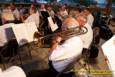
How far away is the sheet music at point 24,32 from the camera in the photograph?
3551 mm

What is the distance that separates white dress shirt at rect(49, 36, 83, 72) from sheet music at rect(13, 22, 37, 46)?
1.29 meters

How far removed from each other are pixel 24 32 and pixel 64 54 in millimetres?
1536

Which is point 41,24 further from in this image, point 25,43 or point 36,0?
point 36,0

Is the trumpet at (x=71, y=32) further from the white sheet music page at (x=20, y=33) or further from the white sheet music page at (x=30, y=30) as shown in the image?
the white sheet music page at (x=20, y=33)

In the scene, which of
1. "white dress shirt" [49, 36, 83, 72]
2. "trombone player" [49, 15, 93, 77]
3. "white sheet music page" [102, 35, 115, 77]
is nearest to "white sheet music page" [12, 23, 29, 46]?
"trombone player" [49, 15, 93, 77]

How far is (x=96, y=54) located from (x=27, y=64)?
1488 millimetres

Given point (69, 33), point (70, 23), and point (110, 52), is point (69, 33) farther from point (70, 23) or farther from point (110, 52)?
point (110, 52)

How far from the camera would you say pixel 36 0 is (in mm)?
7961

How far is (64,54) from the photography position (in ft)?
7.68

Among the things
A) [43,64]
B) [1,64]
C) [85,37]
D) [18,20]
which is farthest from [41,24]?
[85,37]

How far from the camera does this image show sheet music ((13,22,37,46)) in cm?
355

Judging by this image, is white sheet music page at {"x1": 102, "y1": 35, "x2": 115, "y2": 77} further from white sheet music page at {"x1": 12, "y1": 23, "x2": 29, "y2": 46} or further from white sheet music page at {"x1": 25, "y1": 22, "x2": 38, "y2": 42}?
white sheet music page at {"x1": 25, "y1": 22, "x2": 38, "y2": 42}

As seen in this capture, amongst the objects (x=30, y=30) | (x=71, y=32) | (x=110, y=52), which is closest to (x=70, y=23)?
(x=71, y=32)

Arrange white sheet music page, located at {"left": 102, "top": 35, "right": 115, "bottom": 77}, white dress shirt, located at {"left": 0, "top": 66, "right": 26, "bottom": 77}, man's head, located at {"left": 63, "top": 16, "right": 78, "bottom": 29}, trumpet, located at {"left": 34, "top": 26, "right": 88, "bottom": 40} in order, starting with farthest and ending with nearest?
man's head, located at {"left": 63, "top": 16, "right": 78, "bottom": 29}
trumpet, located at {"left": 34, "top": 26, "right": 88, "bottom": 40}
white sheet music page, located at {"left": 102, "top": 35, "right": 115, "bottom": 77}
white dress shirt, located at {"left": 0, "top": 66, "right": 26, "bottom": 77}
